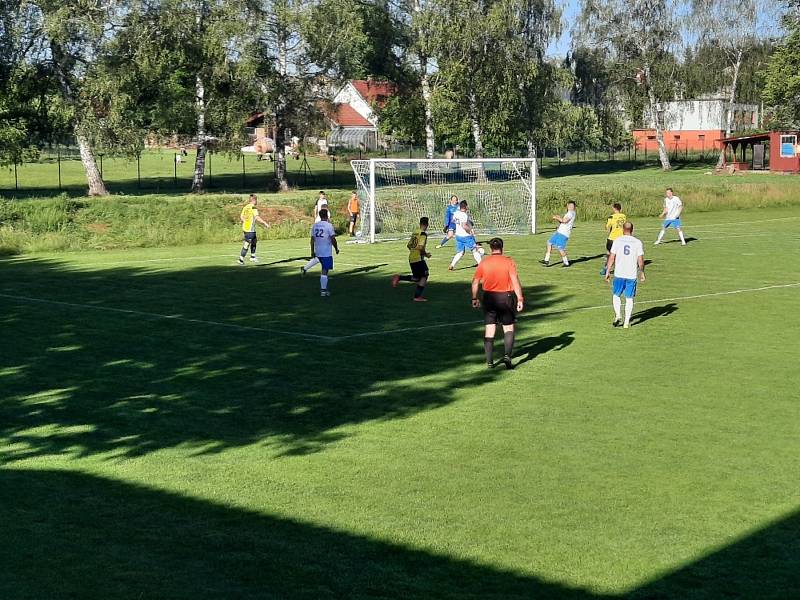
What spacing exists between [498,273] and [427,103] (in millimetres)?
61293

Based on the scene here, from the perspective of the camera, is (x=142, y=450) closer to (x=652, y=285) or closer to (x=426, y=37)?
(x=652, y=285)

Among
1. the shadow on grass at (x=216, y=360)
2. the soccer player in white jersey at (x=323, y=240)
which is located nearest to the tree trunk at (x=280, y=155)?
the shadow on grass at (x=216, y=360)

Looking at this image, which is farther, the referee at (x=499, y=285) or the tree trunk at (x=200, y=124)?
the tree trunk at (x=200, y=124)

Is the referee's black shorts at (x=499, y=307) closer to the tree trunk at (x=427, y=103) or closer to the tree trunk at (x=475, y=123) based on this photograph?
the tree trunk at (x=427, y=103)

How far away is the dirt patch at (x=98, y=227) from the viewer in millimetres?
42125

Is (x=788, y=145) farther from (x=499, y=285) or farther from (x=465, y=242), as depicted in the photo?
(x=499, y=285)

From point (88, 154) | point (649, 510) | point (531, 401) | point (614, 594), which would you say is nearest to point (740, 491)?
point (649, 510)

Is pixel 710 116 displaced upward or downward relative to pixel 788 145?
upward

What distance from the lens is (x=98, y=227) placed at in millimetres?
42500

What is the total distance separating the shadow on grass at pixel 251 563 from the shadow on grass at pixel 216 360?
2543 mm

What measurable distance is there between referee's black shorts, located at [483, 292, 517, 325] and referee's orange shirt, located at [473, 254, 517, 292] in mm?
103

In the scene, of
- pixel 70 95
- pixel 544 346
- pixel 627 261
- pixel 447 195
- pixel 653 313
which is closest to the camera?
pixel 544 346

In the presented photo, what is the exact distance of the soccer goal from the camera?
43.9m

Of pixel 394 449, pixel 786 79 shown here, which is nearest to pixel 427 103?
pixel 786 79
